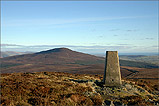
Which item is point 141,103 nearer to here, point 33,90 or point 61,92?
point 61,92

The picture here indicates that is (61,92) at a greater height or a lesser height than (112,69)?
lesser

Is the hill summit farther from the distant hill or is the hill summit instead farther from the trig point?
the trig point

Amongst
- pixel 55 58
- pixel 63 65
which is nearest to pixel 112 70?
pixel 63 65

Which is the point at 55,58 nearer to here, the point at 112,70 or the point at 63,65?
the point at 63,65

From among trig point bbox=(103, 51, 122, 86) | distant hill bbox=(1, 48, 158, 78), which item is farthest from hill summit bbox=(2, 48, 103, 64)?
trig point bbox=(103, 51, 122, 86)

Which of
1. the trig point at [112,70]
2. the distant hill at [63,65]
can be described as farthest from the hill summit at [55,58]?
the trig point at [112,70]

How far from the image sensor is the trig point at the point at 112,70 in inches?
688

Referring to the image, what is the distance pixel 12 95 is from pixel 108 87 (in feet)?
31.9

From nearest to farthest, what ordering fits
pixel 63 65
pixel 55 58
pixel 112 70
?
1. pixel 112 70
2. pixel 63 65
3. pixel 55 58

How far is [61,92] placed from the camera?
1320 centimetres

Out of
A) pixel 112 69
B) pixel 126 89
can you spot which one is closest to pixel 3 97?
pixel 112 69

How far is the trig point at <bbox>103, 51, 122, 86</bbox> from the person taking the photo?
688 inches

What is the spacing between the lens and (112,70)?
1750 cm

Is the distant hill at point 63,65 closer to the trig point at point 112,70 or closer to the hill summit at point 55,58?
the hill summit at point 55,58
